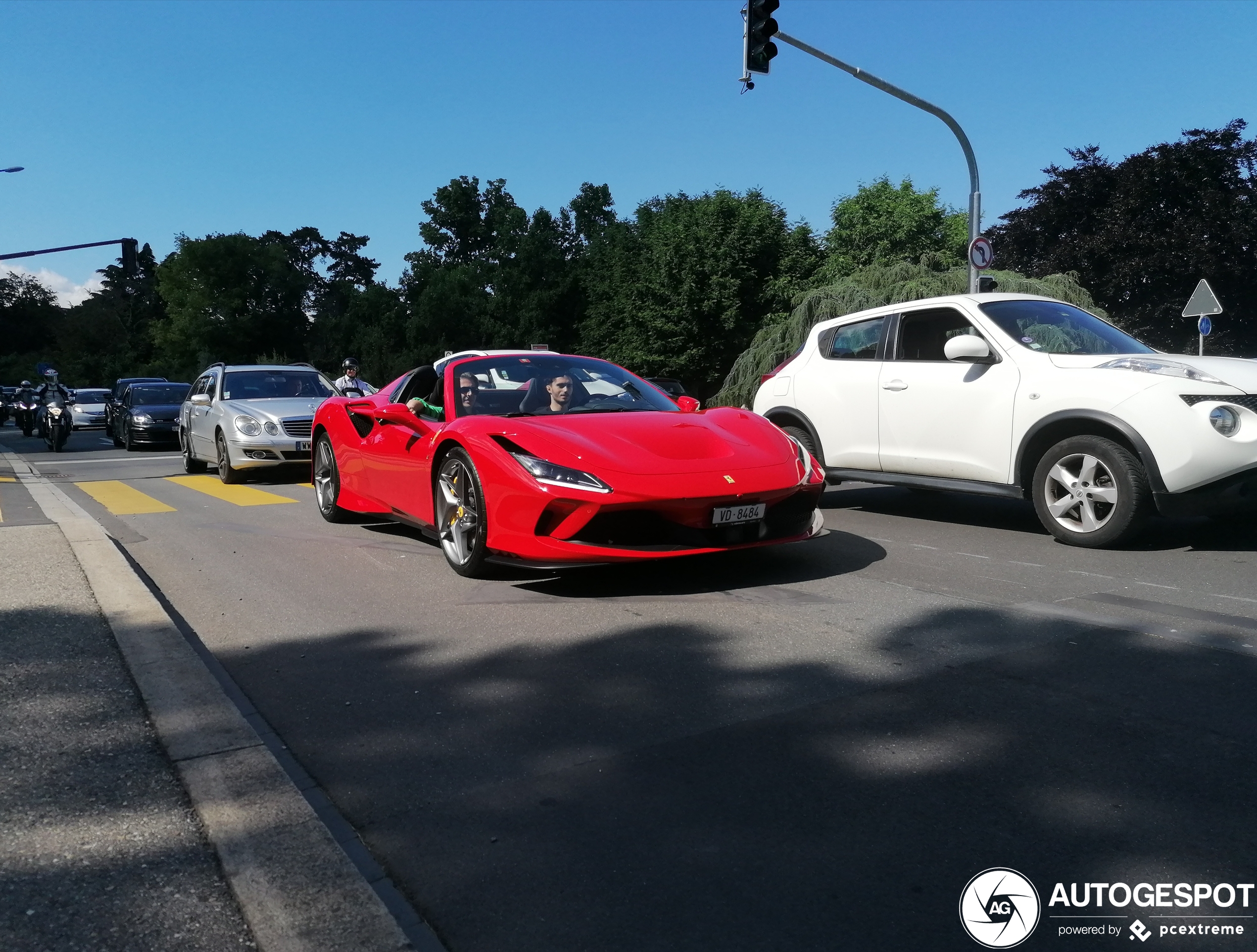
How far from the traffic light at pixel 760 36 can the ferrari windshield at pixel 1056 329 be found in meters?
8.09

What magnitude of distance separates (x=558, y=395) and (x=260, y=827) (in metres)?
4.23

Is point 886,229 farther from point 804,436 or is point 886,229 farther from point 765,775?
point 765,775

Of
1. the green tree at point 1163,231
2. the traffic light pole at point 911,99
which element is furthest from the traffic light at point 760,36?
the green tree at point 1163,231

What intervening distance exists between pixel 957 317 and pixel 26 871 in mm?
6954

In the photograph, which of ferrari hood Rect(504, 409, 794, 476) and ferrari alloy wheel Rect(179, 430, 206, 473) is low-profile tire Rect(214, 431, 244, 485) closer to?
ferrari alloy wheel Rect(179, 430, 206, 473)

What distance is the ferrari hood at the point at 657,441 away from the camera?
563cm

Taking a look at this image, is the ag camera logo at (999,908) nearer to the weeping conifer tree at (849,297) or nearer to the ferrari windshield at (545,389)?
the ferrari windshield at (545,389)

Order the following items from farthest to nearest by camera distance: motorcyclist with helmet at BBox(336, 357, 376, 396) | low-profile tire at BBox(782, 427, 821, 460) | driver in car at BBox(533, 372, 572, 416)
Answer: motorcyclist with helmet at BBox(336, 357, 376, 396) < low-profile tire at BBox(782, 427, 821, 460) < driver in car at BBox(533, 372, 572, 416)

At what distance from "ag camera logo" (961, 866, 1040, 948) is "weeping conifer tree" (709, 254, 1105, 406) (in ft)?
78.3

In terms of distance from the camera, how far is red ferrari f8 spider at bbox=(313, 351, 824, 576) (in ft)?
18.1

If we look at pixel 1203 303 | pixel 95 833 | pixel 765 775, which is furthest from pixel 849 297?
pixel 95 833

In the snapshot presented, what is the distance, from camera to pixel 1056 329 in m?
7.63

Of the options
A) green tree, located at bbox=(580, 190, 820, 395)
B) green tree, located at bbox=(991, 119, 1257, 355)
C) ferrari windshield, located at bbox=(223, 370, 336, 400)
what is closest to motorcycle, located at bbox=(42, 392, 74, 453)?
ferrari windshield, located at bbox=(223, 370, 336, 400)

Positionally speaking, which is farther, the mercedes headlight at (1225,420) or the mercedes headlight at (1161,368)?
the mercedes headlight at (1161,368)
